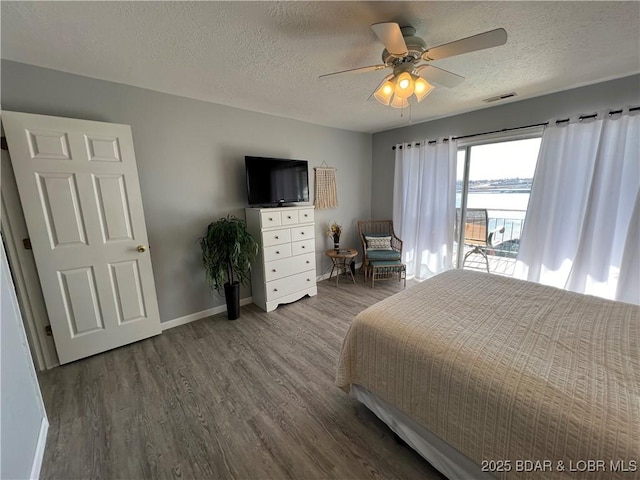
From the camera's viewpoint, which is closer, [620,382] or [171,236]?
[620,382]

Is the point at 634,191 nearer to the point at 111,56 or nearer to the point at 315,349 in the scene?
the point at 315,349

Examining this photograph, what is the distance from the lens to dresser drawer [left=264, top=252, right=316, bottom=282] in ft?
10.1

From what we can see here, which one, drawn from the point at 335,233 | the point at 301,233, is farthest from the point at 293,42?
the point at 335,233

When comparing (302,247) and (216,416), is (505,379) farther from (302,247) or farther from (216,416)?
(302,247)

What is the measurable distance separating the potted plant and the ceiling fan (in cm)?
175

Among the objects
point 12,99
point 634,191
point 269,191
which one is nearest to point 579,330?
point 634,191

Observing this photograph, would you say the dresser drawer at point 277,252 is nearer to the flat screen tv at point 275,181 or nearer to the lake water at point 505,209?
the flat screen tv at point 275,181

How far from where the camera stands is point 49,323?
2.11 m

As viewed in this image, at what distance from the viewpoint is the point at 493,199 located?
3400 mm

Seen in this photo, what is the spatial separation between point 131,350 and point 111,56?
246 centimetres

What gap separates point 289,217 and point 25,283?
2.37 m

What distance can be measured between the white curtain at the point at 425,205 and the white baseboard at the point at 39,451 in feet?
13.7

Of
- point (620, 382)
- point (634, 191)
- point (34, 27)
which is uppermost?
point (34, 27)

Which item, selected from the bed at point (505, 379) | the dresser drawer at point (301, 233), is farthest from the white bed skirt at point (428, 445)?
the dresser drawer at point (301, 233)
